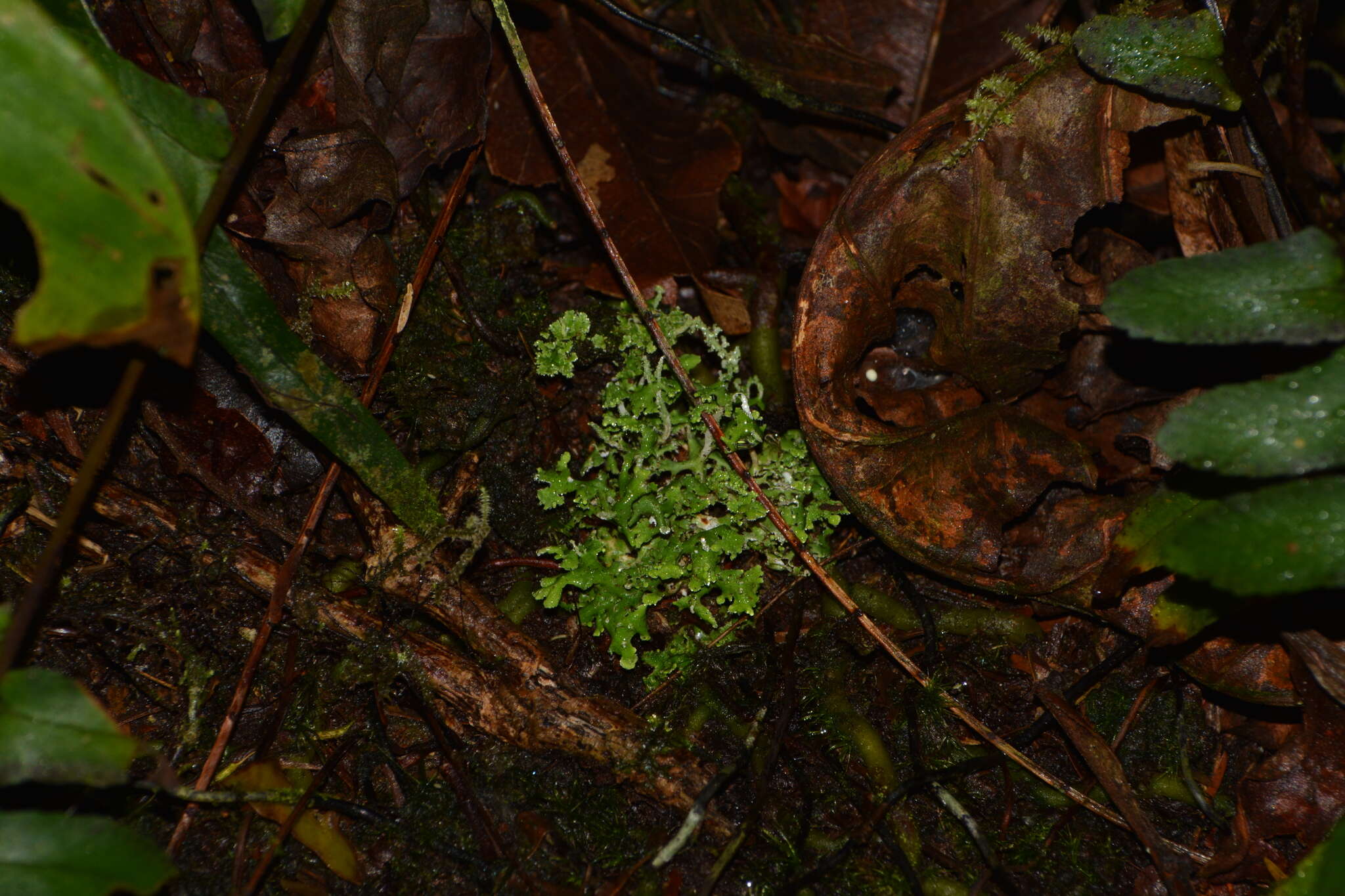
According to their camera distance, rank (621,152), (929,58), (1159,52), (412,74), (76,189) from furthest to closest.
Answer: (929,58) < (621,152) < (412,74) < (1159,52) < (76,189)

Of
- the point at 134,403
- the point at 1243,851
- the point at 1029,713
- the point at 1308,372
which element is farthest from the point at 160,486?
the point at 1243,851

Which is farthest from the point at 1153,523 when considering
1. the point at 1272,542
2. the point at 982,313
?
the point at 982,313

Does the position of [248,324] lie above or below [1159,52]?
below

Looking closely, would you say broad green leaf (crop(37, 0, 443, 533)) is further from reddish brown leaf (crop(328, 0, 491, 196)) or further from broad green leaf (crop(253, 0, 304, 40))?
reddish brown leaf (crop(328, 0, 491, 196))

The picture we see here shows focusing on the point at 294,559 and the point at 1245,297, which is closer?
the point at 1245,297

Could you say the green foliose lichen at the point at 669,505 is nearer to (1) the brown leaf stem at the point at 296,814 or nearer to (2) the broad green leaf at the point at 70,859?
(1) the brown leaf stem at the point at 296,814

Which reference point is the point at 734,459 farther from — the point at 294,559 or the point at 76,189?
the point at 76,189

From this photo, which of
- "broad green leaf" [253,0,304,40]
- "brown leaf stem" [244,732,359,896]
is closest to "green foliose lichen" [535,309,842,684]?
"brown leaf stem" [244,732,359,896]
